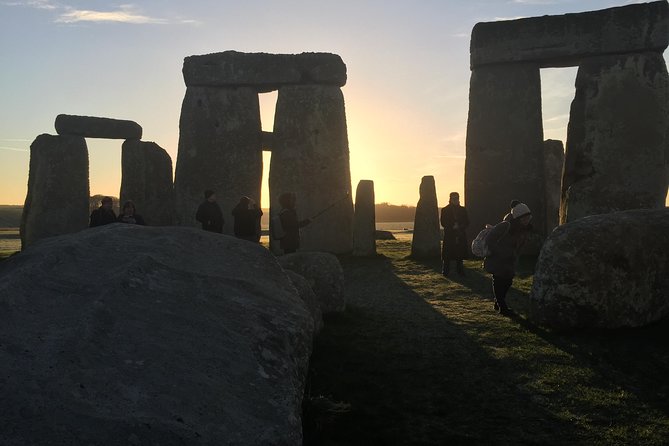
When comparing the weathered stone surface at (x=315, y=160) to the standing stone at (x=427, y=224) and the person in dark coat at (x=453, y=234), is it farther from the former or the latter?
the person in dark coat at (x=453, y=234)

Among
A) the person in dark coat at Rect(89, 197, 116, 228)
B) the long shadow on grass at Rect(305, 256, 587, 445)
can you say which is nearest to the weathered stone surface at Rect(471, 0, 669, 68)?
the long shadow on grass at Rect(305, 256, 587, 445)

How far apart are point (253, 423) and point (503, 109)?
13107 millimetres

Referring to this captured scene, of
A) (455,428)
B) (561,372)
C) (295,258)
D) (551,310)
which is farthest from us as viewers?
(295,258)

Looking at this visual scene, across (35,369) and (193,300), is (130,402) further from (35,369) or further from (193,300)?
(193,300)

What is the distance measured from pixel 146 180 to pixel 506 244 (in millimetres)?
14251

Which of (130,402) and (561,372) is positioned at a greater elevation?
(130,402)

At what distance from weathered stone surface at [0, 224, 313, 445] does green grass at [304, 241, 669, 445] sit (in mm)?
816

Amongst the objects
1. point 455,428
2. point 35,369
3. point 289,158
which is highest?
point 289,158

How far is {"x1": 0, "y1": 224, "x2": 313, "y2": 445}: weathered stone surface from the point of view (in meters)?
2.50

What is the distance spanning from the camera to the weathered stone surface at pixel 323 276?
7297 mm

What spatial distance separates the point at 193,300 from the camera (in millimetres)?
3525

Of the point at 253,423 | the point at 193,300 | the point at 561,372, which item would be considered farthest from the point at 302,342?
the point at 561,372

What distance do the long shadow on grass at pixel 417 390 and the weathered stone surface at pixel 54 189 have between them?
13134mm

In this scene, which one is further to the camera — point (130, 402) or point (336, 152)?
point (336, 152)
